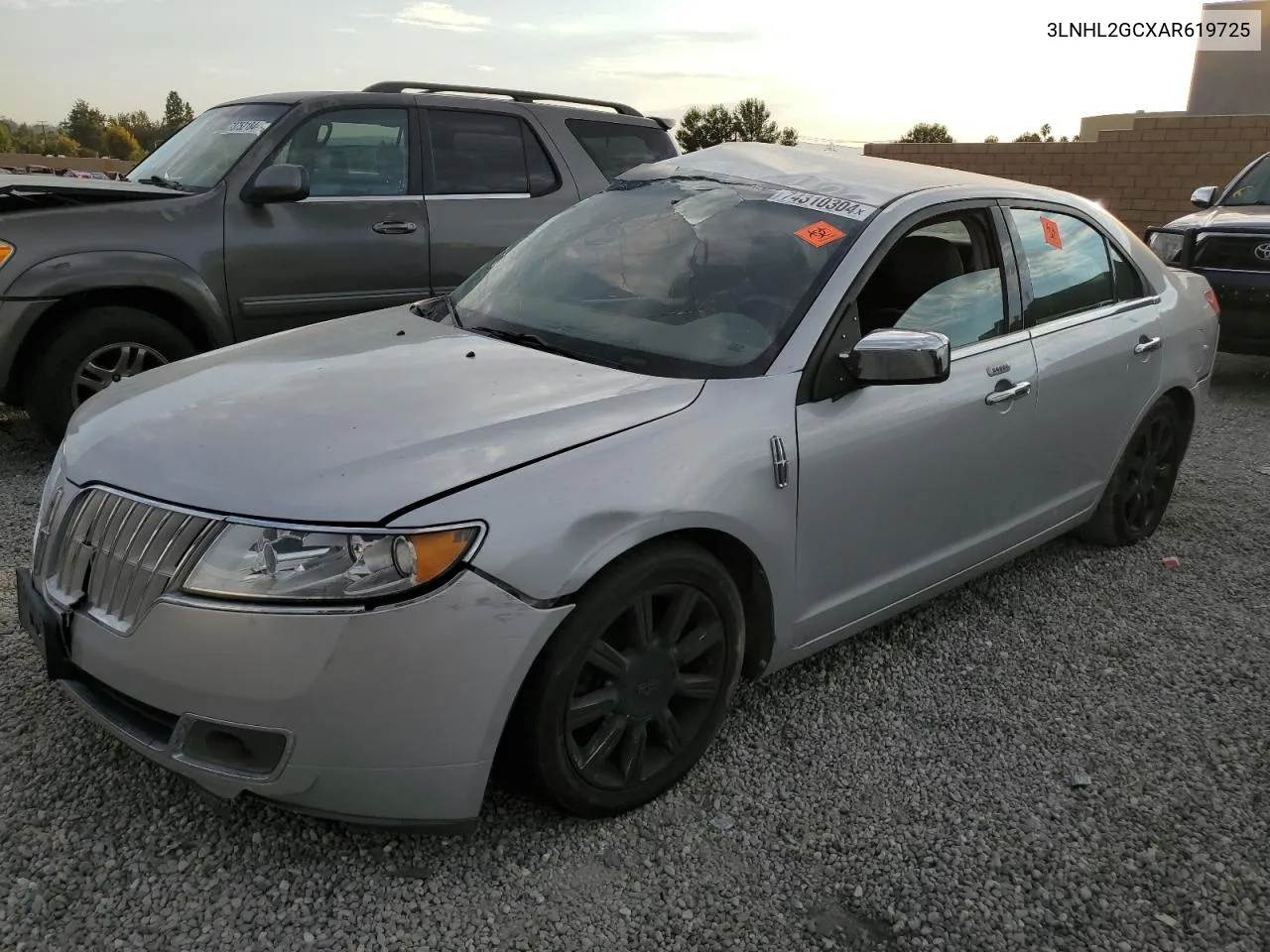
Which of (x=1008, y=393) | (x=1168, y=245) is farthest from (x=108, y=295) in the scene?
(x=1168, y=245)

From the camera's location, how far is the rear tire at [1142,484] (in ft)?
14.5

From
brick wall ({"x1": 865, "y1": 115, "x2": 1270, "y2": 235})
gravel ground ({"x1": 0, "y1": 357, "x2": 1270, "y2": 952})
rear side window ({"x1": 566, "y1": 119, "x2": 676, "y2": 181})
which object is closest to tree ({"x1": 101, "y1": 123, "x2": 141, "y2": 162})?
brick wall ({"x1": 865, "y1": 115, "x2": 1270, "y2": 235})

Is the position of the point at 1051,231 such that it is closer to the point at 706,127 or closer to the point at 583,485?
the point at 583,485

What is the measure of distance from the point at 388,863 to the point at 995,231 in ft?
9.30

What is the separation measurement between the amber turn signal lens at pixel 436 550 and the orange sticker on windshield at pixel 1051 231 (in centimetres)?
275

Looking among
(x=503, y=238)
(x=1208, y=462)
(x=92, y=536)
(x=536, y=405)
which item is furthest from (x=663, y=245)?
(x=1208, y=462)

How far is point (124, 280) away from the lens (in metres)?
5.11

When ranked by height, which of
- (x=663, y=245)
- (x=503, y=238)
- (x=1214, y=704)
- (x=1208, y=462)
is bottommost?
(x=1208, y=462)

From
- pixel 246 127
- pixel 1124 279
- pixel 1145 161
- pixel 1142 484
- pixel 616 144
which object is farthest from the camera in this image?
pixel 1145 161

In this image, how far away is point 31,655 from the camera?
3.25m

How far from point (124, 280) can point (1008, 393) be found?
409 centimetres

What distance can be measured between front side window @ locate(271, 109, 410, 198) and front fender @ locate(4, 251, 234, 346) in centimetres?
86

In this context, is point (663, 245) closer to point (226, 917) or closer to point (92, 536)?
point (92, 536)

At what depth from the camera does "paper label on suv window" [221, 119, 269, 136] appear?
5.76 metres
